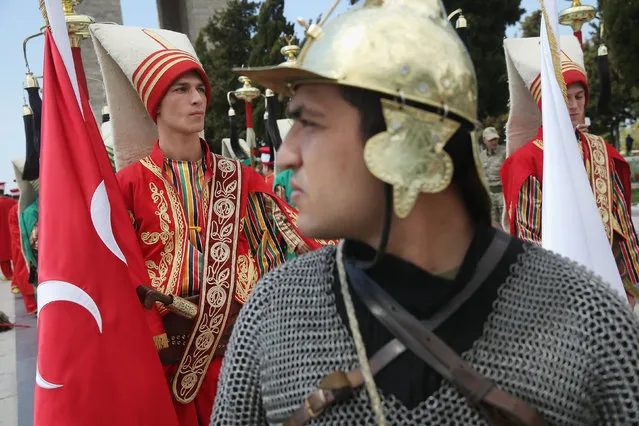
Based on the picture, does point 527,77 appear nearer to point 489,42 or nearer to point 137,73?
point 137,73

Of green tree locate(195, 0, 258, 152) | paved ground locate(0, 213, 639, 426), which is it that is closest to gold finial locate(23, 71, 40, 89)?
paved ground locate(0, 213, 639, 426)

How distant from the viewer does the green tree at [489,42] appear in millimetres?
18328

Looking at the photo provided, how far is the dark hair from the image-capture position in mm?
1272

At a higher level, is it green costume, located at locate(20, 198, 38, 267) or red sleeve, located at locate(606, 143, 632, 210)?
red sleeve, located at locate(606, 143, 632, 210)

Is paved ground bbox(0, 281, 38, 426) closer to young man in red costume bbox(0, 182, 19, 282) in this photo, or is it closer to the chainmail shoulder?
young man in red costume bbox(0, 182, 19, 282)

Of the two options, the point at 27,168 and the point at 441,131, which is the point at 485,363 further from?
the point at 27,168

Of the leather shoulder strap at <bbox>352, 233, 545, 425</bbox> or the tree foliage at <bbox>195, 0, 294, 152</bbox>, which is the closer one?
the leather shoulder strap at <bbox>352, 233, 545, 425</bbox>

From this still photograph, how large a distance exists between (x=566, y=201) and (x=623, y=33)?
53.7 ft

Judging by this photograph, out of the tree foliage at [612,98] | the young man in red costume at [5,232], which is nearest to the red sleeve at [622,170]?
the young man in red costume at [5,232]

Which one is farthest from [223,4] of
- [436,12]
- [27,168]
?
[436,12]

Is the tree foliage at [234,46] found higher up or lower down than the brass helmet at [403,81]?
lower down

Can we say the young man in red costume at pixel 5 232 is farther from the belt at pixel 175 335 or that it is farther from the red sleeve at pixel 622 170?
the red sleeve at pixel 622 170

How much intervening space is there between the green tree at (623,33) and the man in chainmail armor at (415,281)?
57.4ft

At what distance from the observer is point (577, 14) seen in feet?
16.1
